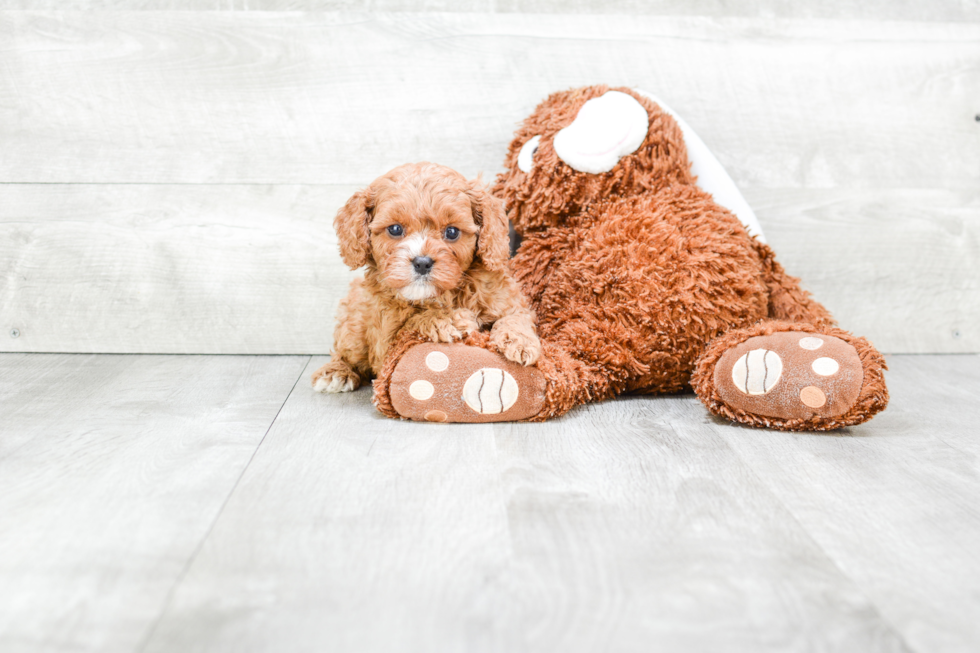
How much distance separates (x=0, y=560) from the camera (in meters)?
0.83

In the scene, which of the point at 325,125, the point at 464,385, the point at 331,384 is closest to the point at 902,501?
the point at 464,385

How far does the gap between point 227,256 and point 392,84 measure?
0.57 meters

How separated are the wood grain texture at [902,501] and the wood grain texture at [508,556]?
0.12 ft

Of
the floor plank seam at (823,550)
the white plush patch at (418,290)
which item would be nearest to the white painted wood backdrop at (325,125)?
the white plush patch at (418,290)

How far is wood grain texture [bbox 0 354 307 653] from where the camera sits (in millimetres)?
751

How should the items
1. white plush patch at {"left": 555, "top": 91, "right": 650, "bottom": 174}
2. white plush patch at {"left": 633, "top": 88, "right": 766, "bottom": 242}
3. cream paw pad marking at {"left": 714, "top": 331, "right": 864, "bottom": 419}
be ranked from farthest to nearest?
white plush patch at {"left": 633, "top": 88, "right": 766, "bottom": 242} < white plush patch at {"left": 555, "top": 91, "right": 650, "bottom": 174} < cream paw pad marking at {"left": 714, "top": 331, "right": 864, "bottom": 419}

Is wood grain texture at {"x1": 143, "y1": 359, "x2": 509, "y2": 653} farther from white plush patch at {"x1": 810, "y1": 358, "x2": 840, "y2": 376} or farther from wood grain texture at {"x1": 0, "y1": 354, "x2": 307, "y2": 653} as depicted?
white plush patch at {"x1": 810, "y1": 358, "x2": 840, "y2": 376}

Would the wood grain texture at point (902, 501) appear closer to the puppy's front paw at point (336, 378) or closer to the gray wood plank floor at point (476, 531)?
the gray wood plank floor at point (476, 531)

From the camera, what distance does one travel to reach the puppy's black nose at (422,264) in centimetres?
123

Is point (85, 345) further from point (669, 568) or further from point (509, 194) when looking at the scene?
point (669, 568)

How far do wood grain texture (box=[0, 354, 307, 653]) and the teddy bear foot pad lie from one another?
27 centimetres

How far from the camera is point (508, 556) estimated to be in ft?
2.81

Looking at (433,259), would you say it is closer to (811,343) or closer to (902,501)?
(811,343)

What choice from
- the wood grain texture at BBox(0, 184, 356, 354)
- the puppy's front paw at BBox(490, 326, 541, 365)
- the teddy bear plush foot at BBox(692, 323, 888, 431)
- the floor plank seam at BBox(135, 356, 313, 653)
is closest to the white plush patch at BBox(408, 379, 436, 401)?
the puppy's front paw at BBox(490, 326, 541, 365)
